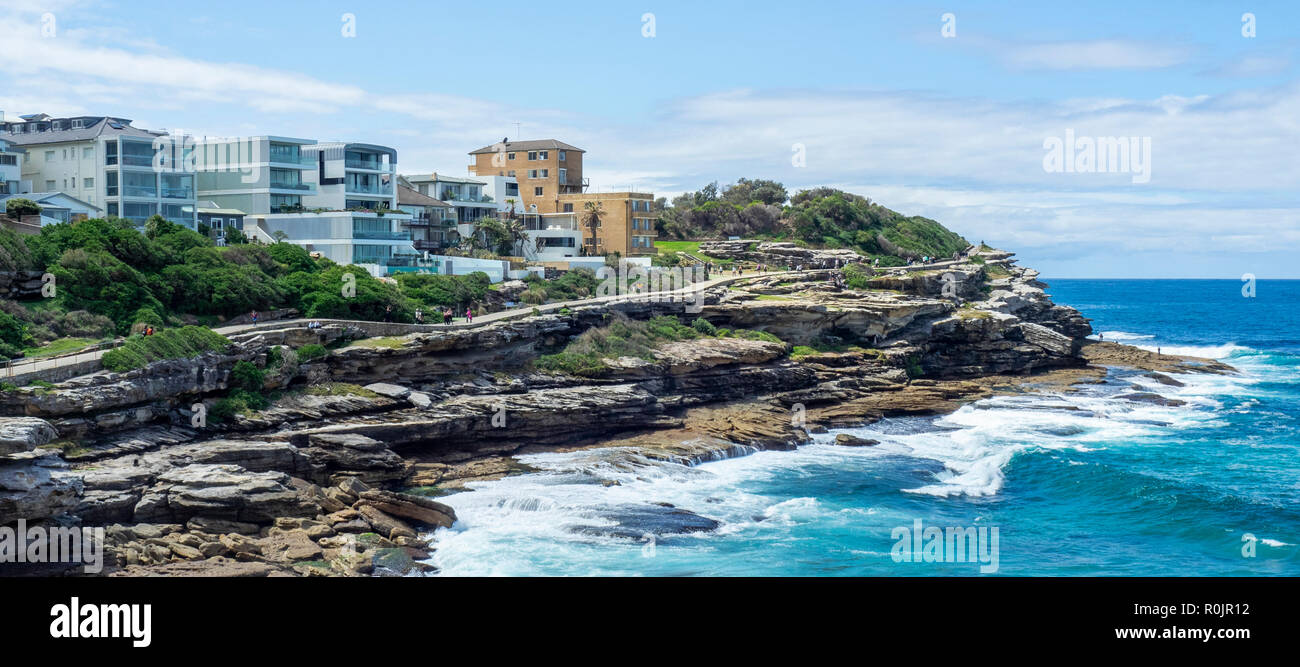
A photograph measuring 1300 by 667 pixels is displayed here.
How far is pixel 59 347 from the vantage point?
3472 cm

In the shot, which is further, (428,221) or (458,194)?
(458,194)

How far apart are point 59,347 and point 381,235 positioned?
93.1ft

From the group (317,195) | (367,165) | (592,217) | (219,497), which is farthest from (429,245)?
(219,497)

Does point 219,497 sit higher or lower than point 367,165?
lower

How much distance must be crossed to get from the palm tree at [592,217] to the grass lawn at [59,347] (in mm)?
43705

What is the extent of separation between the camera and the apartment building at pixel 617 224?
7794 centimetres

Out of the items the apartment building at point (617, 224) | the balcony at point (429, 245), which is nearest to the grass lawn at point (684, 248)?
the apartment building at point (617, 224)

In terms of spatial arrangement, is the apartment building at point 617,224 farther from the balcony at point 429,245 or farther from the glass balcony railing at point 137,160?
the glass balcony railing at point 137,160

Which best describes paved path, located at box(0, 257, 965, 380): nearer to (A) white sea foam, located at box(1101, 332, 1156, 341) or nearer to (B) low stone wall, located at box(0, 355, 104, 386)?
(B) low stone wall, located at box(0, 355, 104, 386)

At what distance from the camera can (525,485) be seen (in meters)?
34.8

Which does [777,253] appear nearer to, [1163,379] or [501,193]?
[501,193]

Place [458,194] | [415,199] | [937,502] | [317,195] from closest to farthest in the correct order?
[937,502]
[317,195]
[415,199]
[458,194]
